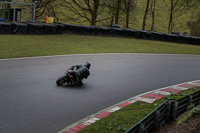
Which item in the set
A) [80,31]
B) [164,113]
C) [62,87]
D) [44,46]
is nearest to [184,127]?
[164,113]

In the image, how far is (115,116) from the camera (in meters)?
6.69

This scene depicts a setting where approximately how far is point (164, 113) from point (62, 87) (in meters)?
4.12

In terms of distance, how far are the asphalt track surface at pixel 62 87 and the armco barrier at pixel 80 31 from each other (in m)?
8.85

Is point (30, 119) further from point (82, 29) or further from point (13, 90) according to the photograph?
point (82, 29)

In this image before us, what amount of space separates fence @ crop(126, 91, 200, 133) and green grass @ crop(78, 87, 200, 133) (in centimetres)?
59

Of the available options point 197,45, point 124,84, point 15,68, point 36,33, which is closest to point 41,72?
point 15,68

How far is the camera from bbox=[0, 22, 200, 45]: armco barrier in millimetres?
22562

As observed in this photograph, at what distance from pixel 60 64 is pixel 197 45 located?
21.7m

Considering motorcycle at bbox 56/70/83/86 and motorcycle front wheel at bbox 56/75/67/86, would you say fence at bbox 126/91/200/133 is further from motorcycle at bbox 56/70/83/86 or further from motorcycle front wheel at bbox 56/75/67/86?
motorcycle front wheel at bbox 56/75/67/86

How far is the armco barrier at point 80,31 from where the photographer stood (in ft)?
74.0

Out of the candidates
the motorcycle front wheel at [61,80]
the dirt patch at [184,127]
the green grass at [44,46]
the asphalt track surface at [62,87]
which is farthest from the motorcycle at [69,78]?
the green grass at [44,46]

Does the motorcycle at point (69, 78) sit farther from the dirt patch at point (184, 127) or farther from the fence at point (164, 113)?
the dirt patch at point (184, 127)

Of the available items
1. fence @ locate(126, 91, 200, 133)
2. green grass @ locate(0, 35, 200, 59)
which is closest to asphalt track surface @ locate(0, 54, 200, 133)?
fence @ locate(126, 91, 200, 133)

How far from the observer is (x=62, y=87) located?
938cm
